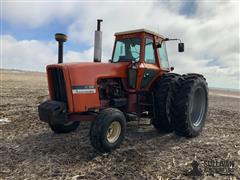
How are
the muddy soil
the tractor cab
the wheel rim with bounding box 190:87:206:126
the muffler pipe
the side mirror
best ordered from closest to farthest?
the muddy soil → the muffler pipe → the tractor cab → the side mirror → the wheel rim with bounding box 190:87:206:126

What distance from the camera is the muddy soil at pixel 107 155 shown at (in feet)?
17.2

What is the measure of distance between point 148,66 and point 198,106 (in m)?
2.20

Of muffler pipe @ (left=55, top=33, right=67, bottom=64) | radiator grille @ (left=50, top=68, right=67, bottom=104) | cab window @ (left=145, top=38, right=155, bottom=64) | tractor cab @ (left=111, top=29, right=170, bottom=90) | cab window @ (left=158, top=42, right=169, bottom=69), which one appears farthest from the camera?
cab window @ (left=158, top=42, right=169, bottom=69)

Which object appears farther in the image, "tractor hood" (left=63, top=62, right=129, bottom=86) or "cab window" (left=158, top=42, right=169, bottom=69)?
"cab window" (left=158, top=42, right=169, bottom=69)

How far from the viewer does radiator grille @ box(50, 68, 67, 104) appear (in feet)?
22.0

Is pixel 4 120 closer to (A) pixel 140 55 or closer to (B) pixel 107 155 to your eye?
(B) pixel 107 155

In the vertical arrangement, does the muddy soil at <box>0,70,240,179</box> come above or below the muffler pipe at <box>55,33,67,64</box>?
below

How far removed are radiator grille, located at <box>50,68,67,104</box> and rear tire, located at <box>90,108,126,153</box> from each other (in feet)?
3.69

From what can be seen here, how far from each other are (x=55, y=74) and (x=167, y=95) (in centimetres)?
281

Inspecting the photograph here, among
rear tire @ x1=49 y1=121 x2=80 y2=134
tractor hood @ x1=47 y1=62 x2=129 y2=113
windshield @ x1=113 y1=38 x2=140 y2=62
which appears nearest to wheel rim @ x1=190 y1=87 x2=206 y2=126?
windshield @ x1=113 y1=38 x2=140 y2=62

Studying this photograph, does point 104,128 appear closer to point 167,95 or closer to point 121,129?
point 121,129

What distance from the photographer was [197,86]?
26.6ft

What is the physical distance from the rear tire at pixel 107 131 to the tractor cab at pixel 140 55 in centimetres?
144

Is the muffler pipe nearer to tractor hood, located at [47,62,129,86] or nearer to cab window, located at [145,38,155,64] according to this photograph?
tractor hood, located at [47,62,129,86]
